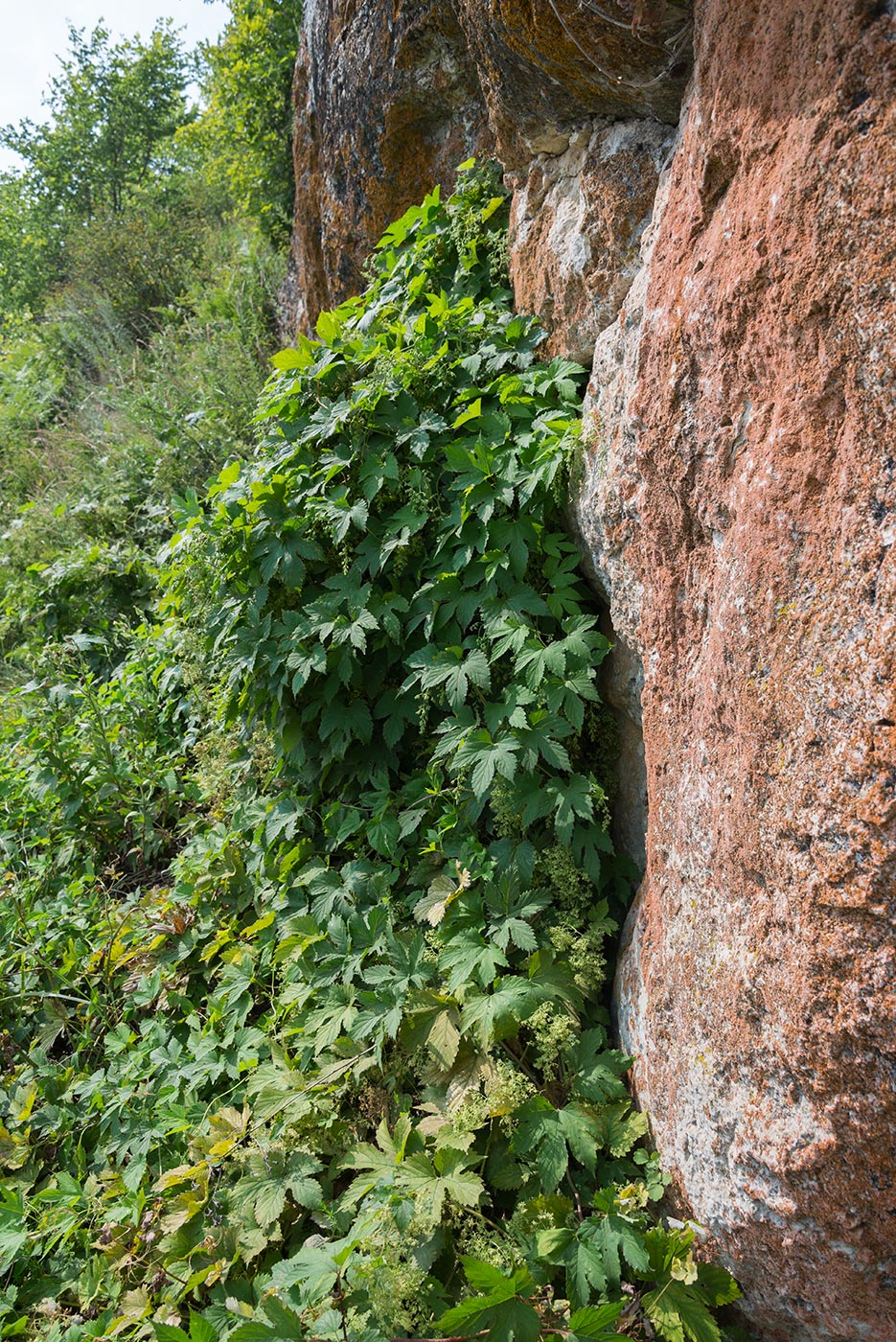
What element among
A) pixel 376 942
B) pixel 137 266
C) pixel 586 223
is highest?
pixel 137 266

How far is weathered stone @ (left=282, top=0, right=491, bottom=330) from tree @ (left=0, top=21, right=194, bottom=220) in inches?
733

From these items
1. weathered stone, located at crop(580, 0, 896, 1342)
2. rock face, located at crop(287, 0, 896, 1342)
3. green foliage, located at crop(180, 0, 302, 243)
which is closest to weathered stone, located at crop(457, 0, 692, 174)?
rock face, located at crop(287, 0, 896, 1342)

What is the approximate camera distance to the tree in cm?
2102

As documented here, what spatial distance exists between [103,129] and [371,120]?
866 inches

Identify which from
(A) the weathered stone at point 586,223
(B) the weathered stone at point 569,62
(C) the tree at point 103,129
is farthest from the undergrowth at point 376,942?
(C) the tree at point 103,129

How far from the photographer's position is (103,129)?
21391 mm

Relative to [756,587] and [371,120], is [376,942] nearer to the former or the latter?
[756,587]

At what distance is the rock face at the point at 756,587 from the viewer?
1367 mm

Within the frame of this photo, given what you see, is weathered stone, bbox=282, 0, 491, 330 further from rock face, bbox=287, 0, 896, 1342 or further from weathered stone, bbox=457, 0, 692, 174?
rock face, bbox=287, 0, 896, 1342

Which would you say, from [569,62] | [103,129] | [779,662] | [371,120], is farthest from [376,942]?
[103,129]

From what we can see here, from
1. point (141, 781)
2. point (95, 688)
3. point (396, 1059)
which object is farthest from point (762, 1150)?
point (95, 688)

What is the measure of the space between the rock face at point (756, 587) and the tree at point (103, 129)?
2273cm

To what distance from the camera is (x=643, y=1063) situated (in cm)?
204

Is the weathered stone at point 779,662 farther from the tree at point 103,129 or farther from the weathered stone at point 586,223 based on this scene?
the tree at point 103,129
